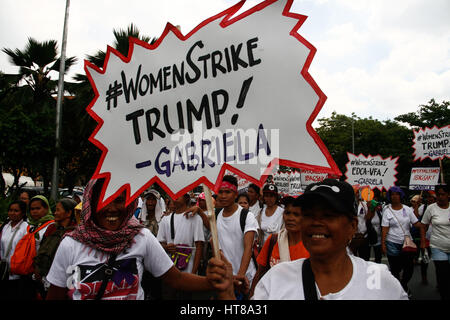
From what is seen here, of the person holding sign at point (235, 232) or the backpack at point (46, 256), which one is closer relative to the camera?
the backpack at point (46, 256)

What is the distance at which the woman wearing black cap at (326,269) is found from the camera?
1652 mm

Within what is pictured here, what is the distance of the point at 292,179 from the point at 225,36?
9135 millimetres

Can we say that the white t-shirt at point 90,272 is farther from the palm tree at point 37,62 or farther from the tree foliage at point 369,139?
the tree foliage at point 369,139

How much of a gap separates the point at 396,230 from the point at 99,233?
6.17 metres

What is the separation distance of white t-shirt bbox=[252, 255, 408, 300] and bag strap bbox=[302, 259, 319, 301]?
0.02 metres

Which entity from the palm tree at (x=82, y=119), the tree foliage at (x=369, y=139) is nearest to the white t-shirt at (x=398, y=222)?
the palm tree at (x=82, y=119)

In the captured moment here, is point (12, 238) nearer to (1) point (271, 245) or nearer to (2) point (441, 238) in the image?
(1) point (271, 245)

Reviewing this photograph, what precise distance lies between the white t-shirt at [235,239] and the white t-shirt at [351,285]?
7.62 ft

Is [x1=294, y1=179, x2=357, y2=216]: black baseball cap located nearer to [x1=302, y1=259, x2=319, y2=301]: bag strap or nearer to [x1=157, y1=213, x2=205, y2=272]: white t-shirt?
[x1=302, y1=259, x2=319, y2=301]: bag strap

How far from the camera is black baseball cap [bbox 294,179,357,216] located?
173 centimetres

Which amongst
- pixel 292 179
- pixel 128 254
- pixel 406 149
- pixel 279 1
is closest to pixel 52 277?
pixel 128 254

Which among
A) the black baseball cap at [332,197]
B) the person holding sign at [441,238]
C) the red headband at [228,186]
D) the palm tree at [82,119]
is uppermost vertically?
the palm tree at [82,119]

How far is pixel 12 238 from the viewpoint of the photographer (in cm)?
457

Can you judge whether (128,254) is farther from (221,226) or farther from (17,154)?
(17,154)
